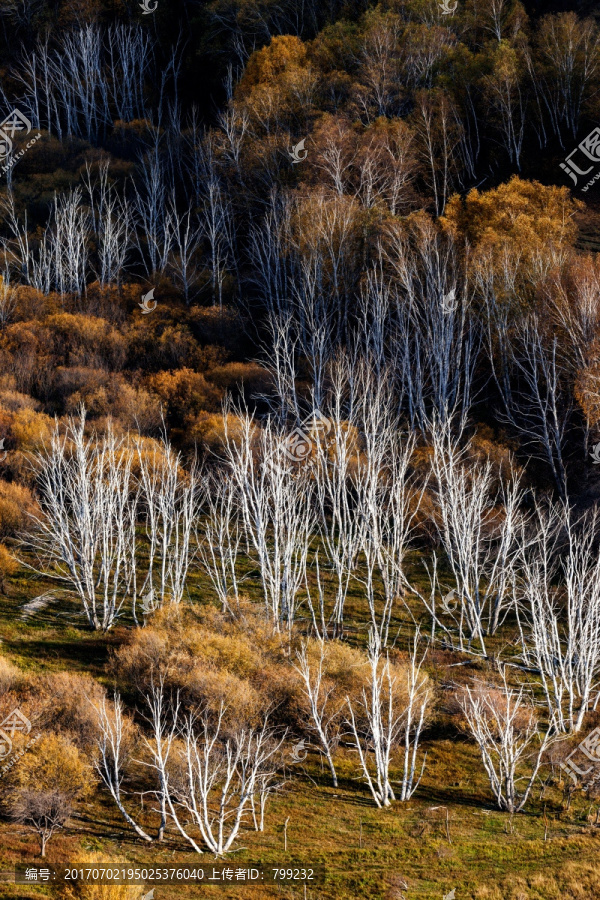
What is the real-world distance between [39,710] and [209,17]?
64.6 metres

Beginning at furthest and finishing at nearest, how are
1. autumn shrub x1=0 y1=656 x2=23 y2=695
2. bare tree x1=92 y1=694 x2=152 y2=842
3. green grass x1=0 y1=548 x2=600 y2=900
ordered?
autumn shrub x1=0 y1=656 x2=23 y2=695, bare tree x1=92 y1=694 x2=152 y2=842, green grass x1=0 y1=548 x2=600 y2=900

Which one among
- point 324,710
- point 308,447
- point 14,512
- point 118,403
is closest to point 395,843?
point 324,710

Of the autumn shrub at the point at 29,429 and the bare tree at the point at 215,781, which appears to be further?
the autumn shrub at the point at 29,429

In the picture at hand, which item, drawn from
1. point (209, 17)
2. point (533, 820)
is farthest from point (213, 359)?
point (209, 17)

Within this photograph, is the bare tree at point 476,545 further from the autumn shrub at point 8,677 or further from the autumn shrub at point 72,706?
the autumn shrub at point 8,677

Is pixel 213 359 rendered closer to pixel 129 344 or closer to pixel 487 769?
pixel 129 344

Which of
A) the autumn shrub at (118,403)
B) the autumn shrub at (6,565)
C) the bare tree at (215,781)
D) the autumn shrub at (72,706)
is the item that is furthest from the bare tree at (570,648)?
the autumn shrub at (118,403)

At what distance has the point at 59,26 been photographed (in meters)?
76.2

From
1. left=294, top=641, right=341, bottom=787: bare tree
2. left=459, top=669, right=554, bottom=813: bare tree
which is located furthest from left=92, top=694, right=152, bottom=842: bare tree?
left=459, top=669, right=554, bottom=813: bare tree

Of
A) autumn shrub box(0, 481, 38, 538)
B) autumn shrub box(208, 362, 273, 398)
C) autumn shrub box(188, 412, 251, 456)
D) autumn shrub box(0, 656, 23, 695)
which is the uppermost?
autumn shrub box(208, 362, 273, 398)

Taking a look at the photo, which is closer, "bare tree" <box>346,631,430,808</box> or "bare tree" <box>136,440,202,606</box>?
"bare tree" <box>346,631,430,808</box>

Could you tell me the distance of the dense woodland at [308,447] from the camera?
1941cm

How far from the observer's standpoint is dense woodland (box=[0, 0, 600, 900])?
19.4 metres

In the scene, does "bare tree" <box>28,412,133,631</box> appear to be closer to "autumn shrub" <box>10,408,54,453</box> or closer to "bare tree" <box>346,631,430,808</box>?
"autumn shrub" <box>10,408,54,453</box>
